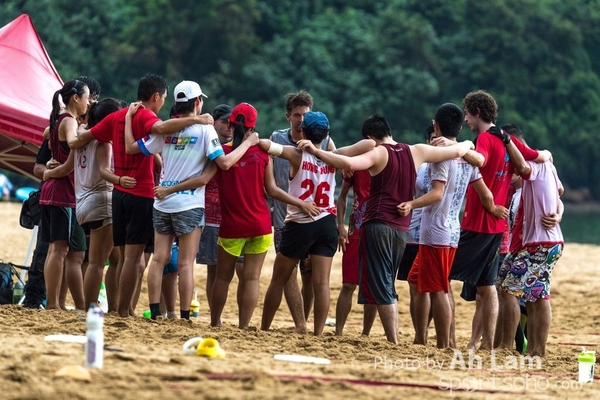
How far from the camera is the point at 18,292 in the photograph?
11758mm

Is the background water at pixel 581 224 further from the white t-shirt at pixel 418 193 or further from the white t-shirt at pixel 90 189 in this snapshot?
the white t-shirt at pixel 90 189

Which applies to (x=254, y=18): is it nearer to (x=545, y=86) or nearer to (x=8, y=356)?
(x=545, y=86)

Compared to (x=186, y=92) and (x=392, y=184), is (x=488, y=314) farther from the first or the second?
(x=186, y=92)

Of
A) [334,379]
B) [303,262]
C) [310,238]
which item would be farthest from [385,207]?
[334,379]

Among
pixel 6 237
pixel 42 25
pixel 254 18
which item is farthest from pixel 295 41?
pixel 6 237

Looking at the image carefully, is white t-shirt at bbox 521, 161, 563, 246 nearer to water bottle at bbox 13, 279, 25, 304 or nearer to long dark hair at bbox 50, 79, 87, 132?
long dark hair at bbox 50, 79, 87, 132

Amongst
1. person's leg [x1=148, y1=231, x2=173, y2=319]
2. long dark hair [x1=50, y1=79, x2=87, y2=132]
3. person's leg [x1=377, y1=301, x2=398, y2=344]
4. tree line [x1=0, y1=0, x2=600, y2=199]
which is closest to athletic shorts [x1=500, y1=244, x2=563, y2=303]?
person's leg [x1=377, y1=301, x2=398, y2=344]

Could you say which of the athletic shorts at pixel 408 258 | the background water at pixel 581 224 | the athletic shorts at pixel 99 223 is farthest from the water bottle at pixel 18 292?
the background water at pixel 581 224

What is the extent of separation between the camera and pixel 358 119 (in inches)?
2030

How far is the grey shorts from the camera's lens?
31.1 ft

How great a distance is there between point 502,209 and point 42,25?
146ft

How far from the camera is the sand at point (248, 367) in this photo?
22.0ft

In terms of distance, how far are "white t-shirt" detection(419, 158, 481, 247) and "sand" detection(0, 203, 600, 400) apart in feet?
2.74

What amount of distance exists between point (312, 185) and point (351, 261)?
0.91 meters
